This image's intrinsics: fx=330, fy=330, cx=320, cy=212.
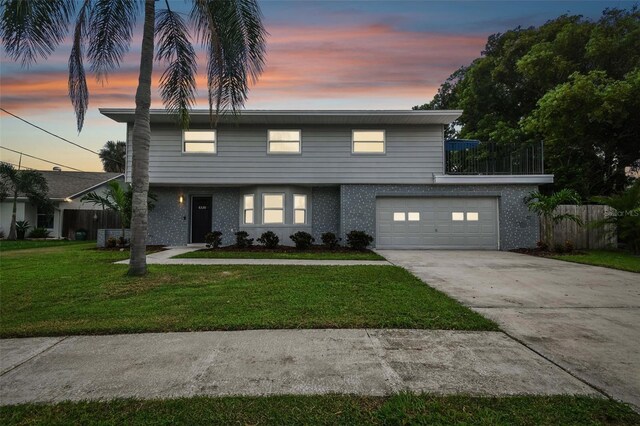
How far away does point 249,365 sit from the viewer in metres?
2.95

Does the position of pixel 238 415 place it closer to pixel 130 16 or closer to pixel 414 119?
pixel 130 16

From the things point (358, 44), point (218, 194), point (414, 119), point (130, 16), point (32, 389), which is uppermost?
point (358, 44)

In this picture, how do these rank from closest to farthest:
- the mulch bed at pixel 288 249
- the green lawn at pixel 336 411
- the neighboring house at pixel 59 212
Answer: the green lawn at pixel 336 411 < the mulch bed at pixel 288 249 < the neighboring house at pixel 59 212

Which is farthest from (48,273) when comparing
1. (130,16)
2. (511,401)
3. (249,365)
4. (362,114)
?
(362,114)

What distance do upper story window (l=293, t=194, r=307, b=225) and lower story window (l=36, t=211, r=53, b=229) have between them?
1722 cm

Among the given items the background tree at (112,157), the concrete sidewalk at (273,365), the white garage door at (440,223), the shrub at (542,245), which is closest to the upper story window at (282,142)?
the white garage door at (440,223)

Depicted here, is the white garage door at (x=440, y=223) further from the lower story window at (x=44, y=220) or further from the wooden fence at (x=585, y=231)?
the lower story window at (x=44, y=220)

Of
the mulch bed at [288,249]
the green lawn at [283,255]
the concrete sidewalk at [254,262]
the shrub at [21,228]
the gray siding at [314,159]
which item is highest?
the gray siding at [314,159]

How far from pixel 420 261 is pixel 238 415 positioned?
27.1 ft

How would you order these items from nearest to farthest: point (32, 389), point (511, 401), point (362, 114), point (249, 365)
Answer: point (511, 401) → point (32, 389) → point (249, 365) → point (362, 114)

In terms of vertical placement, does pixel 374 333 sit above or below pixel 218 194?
below

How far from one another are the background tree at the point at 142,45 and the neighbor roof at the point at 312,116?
392 centimetres

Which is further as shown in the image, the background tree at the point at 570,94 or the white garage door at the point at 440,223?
the background tree at the point at 570,94

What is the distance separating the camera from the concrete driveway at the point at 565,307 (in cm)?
298
